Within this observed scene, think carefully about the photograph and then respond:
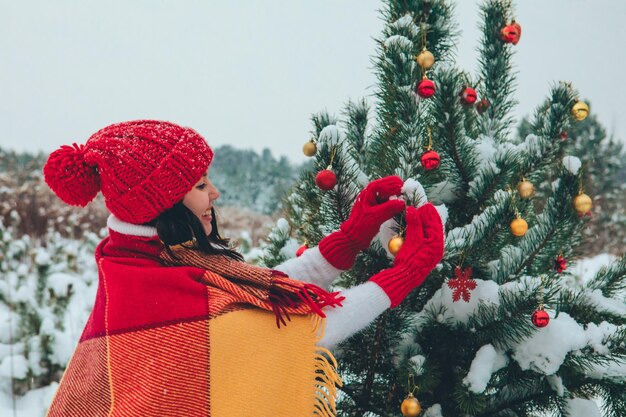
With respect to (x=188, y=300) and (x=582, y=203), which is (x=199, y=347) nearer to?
(x=188, y=300)

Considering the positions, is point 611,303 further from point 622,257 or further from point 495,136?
→ point 495,136

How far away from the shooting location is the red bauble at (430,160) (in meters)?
1.28

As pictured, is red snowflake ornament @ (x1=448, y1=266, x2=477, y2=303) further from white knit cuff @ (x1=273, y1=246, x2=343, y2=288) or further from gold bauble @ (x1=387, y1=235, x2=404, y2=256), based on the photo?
white knit cuff @ (x1=273, y1=246, x2=343, y2=288)

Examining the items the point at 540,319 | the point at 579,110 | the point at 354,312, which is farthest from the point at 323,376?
the point at 579,110

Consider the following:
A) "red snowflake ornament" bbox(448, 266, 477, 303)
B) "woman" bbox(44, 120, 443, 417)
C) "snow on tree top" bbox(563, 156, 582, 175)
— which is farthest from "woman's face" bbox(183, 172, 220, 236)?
"snow on tree top" bbox(563, 156, 582, 175)

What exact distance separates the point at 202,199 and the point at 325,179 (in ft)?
1.19

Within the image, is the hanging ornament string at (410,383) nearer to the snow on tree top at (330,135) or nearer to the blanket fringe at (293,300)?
the blanket fringe at (293,300)

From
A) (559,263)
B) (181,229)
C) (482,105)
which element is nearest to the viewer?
(181,229)

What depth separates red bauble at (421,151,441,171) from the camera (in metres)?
1.28

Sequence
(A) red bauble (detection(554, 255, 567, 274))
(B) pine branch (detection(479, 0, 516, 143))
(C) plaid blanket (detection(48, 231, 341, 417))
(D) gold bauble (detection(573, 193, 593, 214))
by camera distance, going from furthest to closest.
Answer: (B) pine branch (detection(479, 0, 516, 143)) < (A) red bauble (detection(554, 255, 567, 274)) < (D) gold bauble (detection(573, 193, 593, 214)) < (C) plaid blanket (detection(48, 231, 341, 417))

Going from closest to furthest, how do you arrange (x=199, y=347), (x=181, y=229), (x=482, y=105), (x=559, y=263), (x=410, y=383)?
(x=199, y=347) → (x=410, y=383) → (x=181, y=229) → (x=559, y=263) → (x=482, y=105)

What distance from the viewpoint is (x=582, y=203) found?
1285 mm

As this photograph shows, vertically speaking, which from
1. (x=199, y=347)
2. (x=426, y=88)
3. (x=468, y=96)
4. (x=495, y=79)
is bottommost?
(x=199, y=347)

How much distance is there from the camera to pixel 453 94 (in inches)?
52.7
